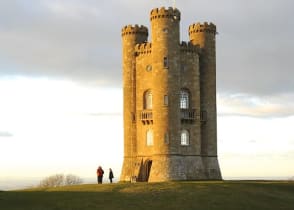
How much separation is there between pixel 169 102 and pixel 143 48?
7.94m

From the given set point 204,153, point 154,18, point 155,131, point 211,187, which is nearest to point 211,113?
point 204,153

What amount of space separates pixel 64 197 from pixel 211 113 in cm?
2791

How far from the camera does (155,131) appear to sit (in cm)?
6353

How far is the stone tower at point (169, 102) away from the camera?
6331 centimetres

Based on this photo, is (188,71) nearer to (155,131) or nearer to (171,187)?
(155,131)

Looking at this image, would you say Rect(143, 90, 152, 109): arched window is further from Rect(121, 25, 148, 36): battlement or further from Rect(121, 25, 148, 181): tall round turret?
Rect(121, 25, 148, 36): battlement

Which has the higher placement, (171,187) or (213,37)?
(213,37)

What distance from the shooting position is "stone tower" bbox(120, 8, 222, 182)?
63312 mm

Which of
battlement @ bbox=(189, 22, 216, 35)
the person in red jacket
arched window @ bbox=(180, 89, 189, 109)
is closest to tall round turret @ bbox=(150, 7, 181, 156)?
arched window @ bbox=(180, 89, 189, 109)

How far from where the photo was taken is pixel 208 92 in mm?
69312

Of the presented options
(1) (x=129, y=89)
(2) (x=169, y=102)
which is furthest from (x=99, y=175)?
(1) (x=129, y=89)

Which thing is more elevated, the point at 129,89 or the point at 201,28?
the point at 201,28

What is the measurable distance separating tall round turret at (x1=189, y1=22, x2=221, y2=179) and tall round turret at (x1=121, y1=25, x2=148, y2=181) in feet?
22.7

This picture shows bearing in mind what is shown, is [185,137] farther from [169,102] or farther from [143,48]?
[143,48]
